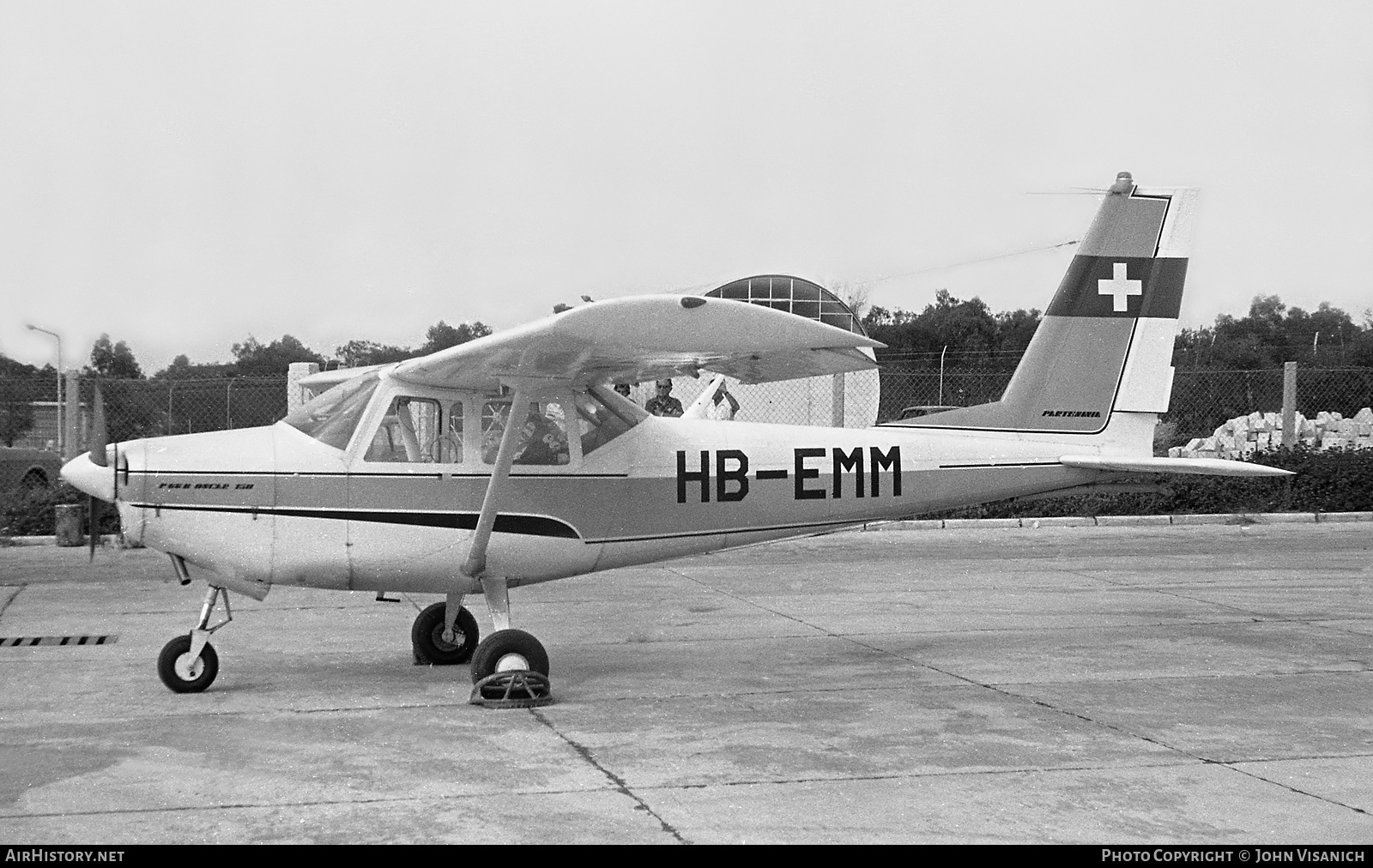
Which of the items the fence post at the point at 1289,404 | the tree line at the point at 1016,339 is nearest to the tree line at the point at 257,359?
the tree line at the point at 1016,339

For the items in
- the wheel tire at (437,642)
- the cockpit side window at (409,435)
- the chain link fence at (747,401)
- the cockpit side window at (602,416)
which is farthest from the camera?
the chain link fence at (747,401)

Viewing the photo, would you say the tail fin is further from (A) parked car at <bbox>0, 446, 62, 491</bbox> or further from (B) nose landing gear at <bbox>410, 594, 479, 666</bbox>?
(A) parked car at <bbox>0, 446, 62, 491</bbox>

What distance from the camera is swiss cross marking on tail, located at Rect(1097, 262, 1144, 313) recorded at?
905 centimetres

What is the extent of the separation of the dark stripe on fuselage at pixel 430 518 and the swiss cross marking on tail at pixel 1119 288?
3937mm

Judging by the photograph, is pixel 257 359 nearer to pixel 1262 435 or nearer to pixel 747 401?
pixel 747 401

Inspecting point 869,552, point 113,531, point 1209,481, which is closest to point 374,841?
point 869,552

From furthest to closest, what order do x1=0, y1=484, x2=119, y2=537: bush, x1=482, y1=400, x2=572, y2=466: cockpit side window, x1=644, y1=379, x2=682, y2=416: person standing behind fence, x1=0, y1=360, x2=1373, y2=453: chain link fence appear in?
x1=0, y1=360, x2=1373, y2=453: chain link fence < x1=0, y1=484, x2=119, y2=537: bush < x1=644, y1=379, x2=682, y2=416: person standing behind fence < x1=482, y1=400, x2=572, y2=466: cockpit side window

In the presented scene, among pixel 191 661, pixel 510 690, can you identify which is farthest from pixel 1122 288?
pixel 191 661

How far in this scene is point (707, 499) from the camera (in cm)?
821

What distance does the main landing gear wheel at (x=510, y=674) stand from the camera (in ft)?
23.3

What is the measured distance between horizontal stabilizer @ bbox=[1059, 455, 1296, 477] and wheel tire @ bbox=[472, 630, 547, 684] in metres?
3.71

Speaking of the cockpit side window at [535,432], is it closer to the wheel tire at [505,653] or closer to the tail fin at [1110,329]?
the wheel tire at [505,653]

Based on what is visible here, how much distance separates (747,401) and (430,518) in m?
13.9

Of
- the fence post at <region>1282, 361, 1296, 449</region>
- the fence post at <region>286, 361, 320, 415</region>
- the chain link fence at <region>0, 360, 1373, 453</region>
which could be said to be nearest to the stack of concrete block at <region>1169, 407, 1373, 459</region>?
the chain link fence at <region>0, 360, 1373, 453</region>
